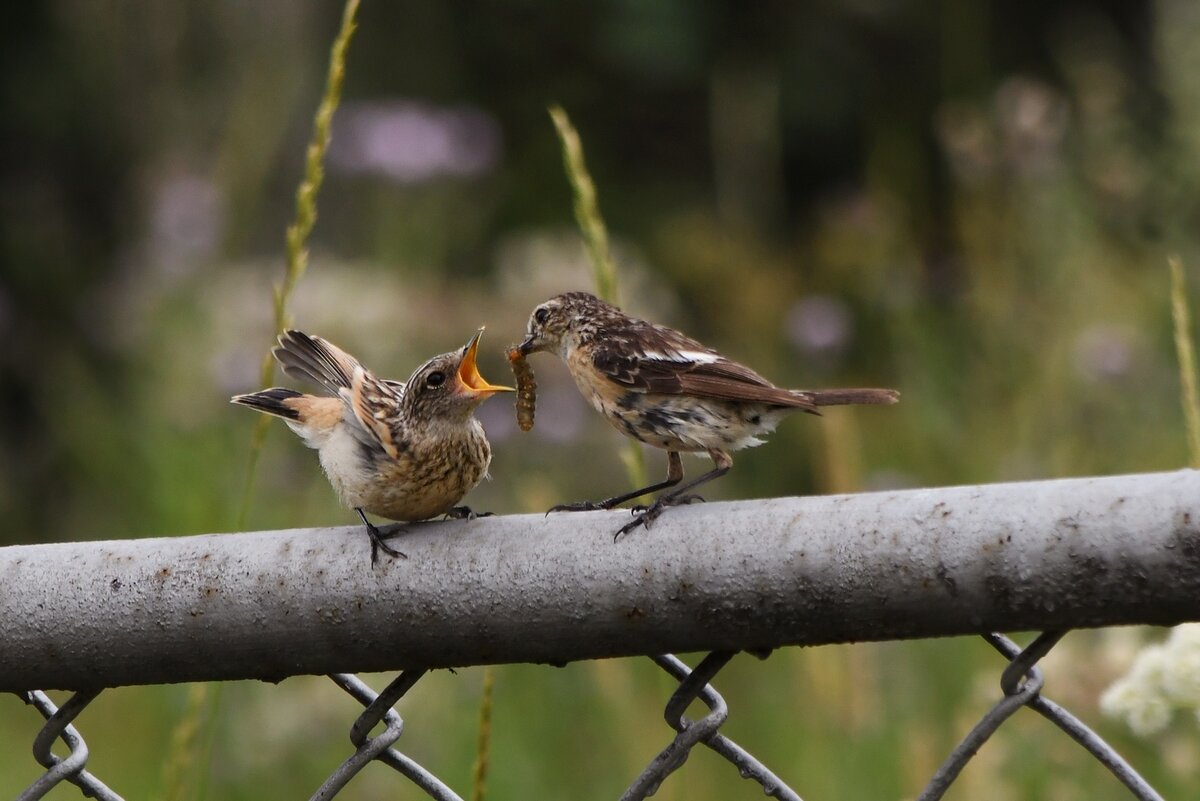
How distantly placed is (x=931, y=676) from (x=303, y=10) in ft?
21.1

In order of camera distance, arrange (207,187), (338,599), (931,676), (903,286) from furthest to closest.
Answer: (207,187), (903,286), (931,676), (338,599)

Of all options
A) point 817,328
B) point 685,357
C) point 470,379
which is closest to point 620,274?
point 817,328

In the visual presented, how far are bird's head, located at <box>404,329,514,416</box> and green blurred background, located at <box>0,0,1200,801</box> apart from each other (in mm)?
202

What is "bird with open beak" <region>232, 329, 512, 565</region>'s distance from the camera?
247cm

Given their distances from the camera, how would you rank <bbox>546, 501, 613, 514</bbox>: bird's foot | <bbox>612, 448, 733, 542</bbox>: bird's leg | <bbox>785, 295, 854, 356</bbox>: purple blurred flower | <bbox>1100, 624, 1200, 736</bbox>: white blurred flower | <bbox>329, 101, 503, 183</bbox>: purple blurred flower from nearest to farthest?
<bbox>612, 448, 733, 542</bbox>: bird's leg < <bbox>1100, 624, 1200, 736</bbox>: white blurred flower < <bbox>546, 501, 613, 514</bbox>: bird's foot < <bbox>785, 295, 854, 356</bbox>: purple blurred flower < <bbox>329, 101, 503, 183</bbox>: purple blurred flower

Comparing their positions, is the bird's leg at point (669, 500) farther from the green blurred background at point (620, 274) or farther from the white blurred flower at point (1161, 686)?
the white blurred flower at point (1161, 686)

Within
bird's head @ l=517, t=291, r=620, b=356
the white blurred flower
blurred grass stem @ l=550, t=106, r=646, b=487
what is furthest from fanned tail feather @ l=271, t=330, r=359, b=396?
the white blurred flower

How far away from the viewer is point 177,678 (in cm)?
170

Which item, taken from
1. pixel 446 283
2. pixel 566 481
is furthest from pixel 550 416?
pixel 446 283

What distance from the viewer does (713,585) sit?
1484 mm

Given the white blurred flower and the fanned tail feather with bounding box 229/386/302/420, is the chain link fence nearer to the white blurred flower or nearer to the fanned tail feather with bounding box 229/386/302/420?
the white blurred flower

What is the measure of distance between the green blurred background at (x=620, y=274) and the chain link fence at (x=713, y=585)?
1.54 ft

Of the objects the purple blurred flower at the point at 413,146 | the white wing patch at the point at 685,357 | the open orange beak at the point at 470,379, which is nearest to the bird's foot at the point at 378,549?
the open orange beak at the point at 470,379

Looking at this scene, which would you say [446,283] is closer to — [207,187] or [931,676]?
[207,187]
